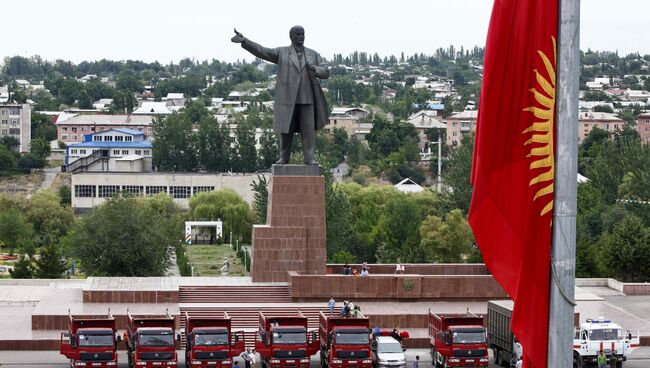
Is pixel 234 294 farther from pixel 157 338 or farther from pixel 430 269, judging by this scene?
pixel 157 338

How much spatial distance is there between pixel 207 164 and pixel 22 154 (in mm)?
18944

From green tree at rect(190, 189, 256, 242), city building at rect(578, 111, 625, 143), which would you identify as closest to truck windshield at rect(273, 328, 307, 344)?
green tree at rect(190, 189, 256, 242)

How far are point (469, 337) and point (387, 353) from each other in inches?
65.9

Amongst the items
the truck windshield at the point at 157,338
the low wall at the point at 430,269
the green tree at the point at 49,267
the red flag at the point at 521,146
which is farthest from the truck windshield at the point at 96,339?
the red flag at the point at 521,146

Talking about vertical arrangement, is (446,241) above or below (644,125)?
below

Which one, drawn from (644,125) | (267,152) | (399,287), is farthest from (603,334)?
(644,125)

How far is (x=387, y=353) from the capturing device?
28.8 m

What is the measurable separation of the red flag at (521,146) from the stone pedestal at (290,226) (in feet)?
97.3

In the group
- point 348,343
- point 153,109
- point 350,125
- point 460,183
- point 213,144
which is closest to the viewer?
point 348,343

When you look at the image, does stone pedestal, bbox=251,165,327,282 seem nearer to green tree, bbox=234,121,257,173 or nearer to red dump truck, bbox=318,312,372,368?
red dump truck, bbox=318,312,372,368

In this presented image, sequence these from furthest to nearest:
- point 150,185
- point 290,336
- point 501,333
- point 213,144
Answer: point 213,144
point 150,185
point 501,333
point 290,336

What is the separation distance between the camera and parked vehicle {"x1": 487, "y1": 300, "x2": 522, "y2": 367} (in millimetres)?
29547

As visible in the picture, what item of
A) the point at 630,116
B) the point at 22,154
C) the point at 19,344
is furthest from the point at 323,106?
the point at 630,116

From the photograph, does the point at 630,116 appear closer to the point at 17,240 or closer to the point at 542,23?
the point at 17,240
